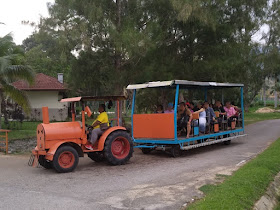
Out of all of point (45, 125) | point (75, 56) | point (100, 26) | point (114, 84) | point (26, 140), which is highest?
point (100, 26)

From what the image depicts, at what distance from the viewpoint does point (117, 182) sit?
8117 millimetres

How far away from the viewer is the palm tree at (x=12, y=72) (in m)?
15.6

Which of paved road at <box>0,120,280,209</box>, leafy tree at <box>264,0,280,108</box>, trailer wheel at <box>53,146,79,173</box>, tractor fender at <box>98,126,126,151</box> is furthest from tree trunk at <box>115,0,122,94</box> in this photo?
leafy tree at <box>264,0,280,108</box>

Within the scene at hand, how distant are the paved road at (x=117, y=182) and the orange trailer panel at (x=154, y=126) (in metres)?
0.75

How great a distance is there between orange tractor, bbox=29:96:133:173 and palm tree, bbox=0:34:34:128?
6.11 metres

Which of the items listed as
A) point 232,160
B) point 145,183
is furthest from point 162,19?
point 145,183

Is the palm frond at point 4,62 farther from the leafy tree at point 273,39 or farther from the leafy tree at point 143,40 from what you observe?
the leafy tree at point 273,39

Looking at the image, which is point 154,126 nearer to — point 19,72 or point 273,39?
point 19,72

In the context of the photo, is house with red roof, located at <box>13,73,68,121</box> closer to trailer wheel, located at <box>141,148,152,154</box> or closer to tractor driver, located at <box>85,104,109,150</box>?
trailer wheel, located at <box>141,148,152,154</box>

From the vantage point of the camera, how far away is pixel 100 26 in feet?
50.0

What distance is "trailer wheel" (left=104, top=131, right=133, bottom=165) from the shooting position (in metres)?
9.93

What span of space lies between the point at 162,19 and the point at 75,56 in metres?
4.46

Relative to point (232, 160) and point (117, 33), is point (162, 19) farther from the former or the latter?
point (232, 160)

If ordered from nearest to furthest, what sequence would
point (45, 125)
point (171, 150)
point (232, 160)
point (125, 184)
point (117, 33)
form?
1. point (125, 184)
2. point (45, 125)
3. point (232, 160)
4. point (171, 150)
5. point (117, 33)
